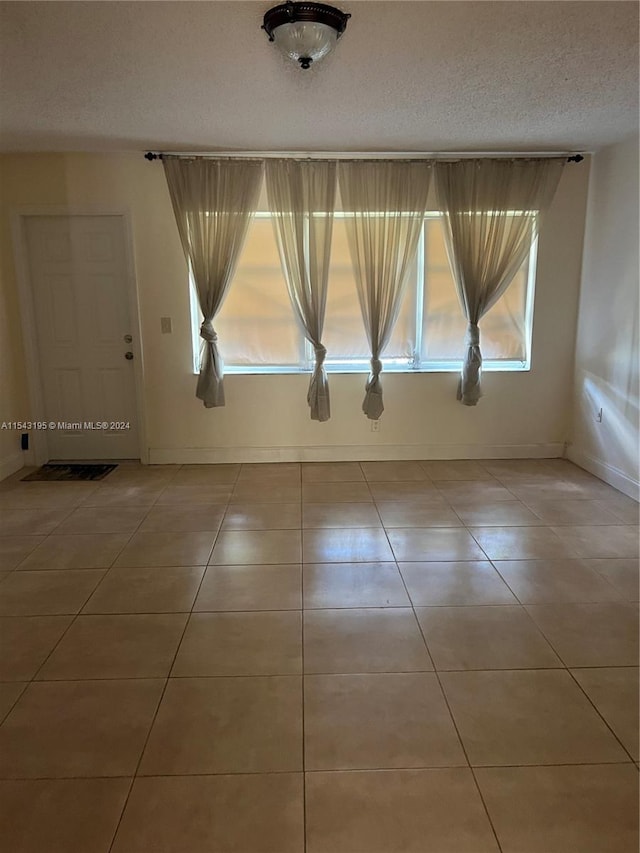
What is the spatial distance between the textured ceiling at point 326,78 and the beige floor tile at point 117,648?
2458mm

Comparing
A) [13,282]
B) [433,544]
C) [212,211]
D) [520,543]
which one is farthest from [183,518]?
[13,282]

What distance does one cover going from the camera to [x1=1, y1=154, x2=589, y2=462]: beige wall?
414 cm

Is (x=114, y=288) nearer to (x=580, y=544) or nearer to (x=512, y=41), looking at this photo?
(x=512, y=41)

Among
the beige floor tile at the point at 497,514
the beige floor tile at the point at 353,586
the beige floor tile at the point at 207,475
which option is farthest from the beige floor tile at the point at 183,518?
the beige floor tile at the point at 497,514

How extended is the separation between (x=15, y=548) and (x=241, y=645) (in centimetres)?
165

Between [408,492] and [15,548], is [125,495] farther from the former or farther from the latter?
[408,492]

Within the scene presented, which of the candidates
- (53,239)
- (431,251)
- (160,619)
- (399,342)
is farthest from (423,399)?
(53,239)

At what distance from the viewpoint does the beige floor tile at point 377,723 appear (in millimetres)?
1628

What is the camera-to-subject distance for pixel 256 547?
119 inches

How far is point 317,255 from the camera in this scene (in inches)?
165

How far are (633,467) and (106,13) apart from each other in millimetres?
3924

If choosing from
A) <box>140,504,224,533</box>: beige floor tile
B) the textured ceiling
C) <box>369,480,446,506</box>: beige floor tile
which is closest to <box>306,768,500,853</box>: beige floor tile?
<box>140,504,224,533</box>: beige floor tile

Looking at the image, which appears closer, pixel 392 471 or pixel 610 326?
pixel 610 326

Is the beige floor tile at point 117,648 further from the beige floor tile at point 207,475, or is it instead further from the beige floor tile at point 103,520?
the beige floor tile at point 207,475
